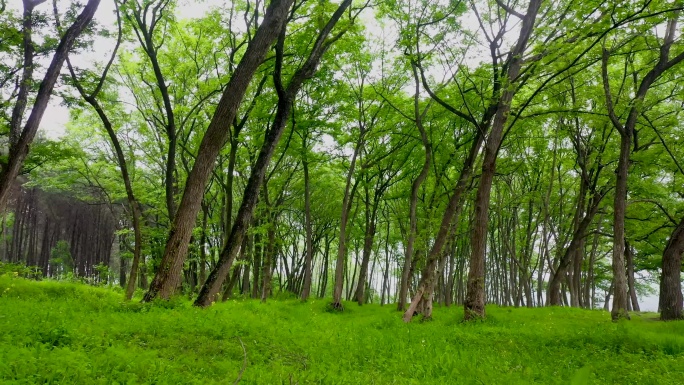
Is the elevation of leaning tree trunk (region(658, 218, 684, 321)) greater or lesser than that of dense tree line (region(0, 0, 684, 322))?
lesser

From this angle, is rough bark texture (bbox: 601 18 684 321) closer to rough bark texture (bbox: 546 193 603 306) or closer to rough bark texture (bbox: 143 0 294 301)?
rough bark texture (bbox: 546 193 603 306)

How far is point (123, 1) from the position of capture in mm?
13141

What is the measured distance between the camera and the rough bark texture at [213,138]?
8.51m

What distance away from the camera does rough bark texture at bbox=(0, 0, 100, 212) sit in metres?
9.84

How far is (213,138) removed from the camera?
8602 millimetres

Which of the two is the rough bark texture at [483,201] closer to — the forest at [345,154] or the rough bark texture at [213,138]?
the forest at [345,154]

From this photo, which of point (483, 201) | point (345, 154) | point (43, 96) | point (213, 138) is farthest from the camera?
point (345, 154)

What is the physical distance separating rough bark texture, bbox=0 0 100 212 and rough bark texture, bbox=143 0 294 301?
4.47 meters

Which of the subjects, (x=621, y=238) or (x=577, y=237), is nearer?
(x=621, y=238)

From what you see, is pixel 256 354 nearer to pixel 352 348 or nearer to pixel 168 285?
pixel 352 348

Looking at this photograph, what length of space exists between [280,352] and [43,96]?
337 inches

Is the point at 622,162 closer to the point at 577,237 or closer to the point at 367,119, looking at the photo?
the point at 577,237

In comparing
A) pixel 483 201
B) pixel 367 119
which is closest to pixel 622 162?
pixel 483 201

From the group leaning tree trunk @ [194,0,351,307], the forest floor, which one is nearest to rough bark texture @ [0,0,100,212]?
the forest floor
